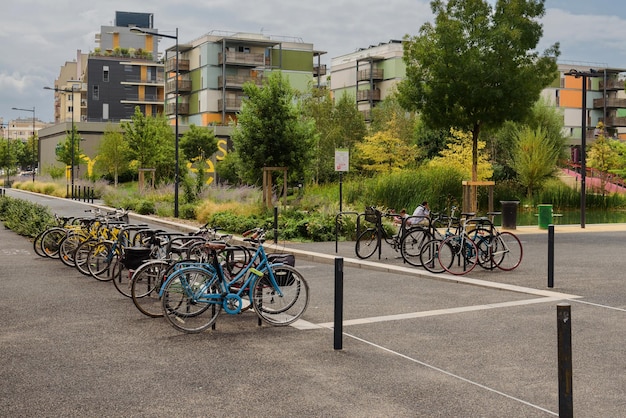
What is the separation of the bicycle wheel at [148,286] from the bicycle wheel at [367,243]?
6.97 m

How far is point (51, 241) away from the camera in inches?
641

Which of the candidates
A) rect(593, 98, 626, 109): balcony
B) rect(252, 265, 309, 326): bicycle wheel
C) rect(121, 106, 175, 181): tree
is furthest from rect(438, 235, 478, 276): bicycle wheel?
rect(593, 98, 626, 109): balcony

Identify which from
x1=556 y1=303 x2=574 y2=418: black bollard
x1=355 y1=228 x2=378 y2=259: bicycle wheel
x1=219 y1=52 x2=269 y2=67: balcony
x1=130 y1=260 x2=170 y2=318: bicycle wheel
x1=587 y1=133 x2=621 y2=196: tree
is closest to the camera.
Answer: x1=556 y1=303 x2=574 y2=418: black bollard

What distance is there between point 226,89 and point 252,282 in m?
73.6

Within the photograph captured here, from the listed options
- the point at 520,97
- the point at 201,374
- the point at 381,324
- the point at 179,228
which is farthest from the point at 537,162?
the point at 201,374

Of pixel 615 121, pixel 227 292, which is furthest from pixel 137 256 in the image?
pixel 615 121

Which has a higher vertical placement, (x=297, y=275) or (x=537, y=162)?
(x=537, y=162)

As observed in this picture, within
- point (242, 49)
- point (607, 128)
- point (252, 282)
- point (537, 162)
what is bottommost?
point (252, 282)

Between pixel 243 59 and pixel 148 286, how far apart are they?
7375cm

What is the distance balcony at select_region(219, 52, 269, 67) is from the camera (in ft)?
263

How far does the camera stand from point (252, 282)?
888cm

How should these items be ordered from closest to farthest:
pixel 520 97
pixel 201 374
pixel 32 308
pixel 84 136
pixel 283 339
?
pixel 201 374 < pixel 283 339 < pixel 32 308 < pixel 520 97 < pixel 84 136

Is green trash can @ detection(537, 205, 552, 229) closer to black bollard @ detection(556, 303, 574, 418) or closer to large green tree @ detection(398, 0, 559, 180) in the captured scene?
large green tree @ detection(398, 0, 559, 180)

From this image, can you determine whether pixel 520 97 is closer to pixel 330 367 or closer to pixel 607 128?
pixel 330 367
